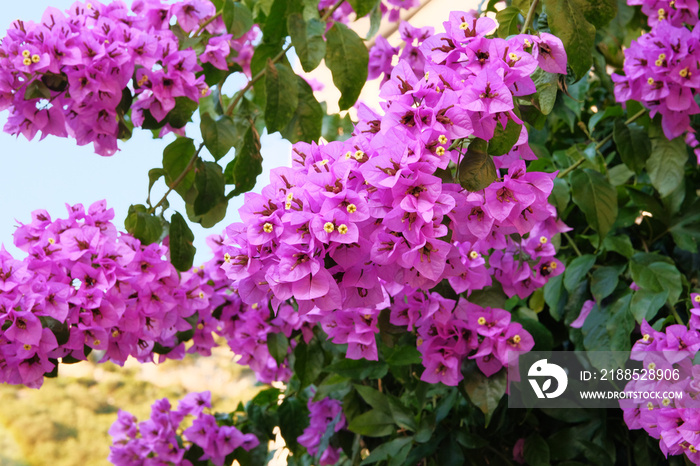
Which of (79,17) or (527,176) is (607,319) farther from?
(79,17)

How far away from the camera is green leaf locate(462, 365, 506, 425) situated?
2.80ft

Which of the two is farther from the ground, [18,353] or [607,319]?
[18,353]

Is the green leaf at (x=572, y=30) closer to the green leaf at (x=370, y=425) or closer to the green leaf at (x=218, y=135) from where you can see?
the green leaf at (x=218, y=135)

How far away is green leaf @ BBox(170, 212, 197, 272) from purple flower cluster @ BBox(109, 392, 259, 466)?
41 cm

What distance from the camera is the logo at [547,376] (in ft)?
3.23

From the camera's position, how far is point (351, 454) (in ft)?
3.84

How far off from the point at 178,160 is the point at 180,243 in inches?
5.3

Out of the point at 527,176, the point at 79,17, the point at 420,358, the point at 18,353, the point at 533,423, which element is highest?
the point at 79,17

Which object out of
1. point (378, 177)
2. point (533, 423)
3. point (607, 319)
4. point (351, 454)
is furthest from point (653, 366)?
point (351, 454)

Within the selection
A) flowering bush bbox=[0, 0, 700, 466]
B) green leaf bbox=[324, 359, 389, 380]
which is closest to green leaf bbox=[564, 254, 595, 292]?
flowering bush bbox=[0, 0, 700, 466]

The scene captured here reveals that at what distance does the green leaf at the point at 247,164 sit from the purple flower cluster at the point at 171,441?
1.70 feet

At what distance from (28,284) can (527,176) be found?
0.59m

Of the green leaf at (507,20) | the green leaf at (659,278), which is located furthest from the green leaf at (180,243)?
the green leaf at (659,278)

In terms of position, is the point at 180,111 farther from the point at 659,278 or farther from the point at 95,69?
the point at 659,278
